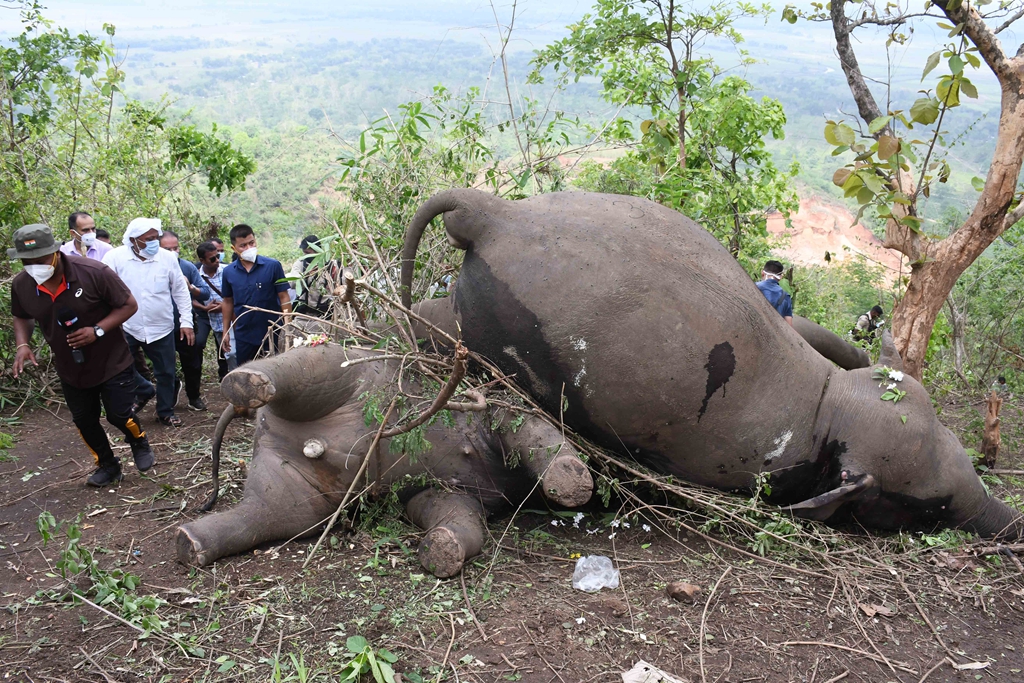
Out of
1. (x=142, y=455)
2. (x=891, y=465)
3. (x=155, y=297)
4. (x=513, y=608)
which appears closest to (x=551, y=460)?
(x=513, y=608)

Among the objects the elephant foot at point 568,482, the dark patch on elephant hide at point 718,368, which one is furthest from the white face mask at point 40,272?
the dark patch on elephant hide at point 718,368

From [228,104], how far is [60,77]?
26.8 metres

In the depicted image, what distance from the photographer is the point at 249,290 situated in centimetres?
577

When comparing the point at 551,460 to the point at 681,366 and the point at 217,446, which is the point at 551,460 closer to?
the point at 681,366

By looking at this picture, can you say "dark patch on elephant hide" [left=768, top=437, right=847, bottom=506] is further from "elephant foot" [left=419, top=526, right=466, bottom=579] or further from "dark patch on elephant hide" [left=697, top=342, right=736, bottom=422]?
"elephant foot" [left=419, top=526, right=466, bottom=579]

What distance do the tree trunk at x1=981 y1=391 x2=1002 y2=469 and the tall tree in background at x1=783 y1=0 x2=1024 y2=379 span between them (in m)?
0.48

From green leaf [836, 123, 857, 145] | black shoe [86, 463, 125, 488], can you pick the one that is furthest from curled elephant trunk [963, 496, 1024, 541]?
black shoe [86, 463, 125, 488]

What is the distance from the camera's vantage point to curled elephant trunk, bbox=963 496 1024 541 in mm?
4535

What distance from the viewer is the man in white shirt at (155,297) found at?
5.69 meters

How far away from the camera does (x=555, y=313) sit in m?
4.03

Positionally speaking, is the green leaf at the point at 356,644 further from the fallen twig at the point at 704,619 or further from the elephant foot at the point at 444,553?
the fallen twig at the point at 704,619

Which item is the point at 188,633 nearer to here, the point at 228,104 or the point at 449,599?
the point at 449,599

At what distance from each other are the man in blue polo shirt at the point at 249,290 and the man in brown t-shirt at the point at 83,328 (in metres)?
0.97

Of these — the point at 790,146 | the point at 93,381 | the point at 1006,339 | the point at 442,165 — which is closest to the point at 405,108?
the point at 442,165
